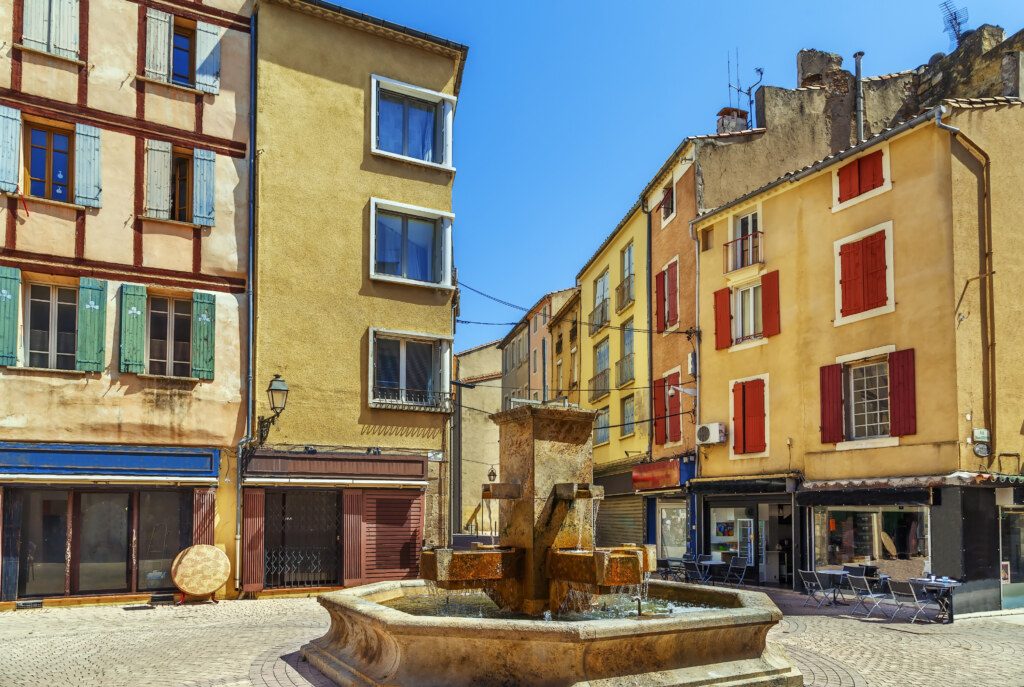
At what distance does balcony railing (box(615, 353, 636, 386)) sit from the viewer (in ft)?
95.7

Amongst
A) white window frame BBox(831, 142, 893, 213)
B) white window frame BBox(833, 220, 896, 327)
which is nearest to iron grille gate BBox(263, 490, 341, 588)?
white window frame BBox(833, 220, 896, 327)

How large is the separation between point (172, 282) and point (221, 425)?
2.84 meters

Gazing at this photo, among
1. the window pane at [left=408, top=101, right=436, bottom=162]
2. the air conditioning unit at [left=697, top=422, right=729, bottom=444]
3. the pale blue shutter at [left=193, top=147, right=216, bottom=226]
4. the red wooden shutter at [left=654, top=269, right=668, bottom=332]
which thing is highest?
the window pane at [left=408, top=101, right=436, bottom=162]

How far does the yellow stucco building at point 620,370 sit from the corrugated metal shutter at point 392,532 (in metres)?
9.77

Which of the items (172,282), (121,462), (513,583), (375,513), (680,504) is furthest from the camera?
(680,504)

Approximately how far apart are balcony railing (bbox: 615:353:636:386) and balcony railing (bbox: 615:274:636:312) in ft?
5.80

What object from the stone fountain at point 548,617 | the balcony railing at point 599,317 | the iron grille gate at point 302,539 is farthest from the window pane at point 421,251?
the balcony railing at point 599,317

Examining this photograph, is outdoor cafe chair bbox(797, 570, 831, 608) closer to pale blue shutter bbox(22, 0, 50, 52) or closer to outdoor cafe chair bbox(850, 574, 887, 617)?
outdoor cafe chair bbox(850, 574, 887, 617)

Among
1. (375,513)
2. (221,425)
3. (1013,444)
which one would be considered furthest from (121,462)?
(1013,444)

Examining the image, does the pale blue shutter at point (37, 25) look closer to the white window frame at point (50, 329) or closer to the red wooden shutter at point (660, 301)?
the white window frame at point (50, 329)

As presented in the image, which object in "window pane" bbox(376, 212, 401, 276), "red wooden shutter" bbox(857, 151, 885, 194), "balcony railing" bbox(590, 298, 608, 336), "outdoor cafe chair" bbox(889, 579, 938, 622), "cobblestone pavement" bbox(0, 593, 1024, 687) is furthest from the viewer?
"balcony railing" bbox(590, 298, 608, 336)

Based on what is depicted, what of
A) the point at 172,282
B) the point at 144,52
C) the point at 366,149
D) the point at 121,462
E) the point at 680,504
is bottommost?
the point at 680,504

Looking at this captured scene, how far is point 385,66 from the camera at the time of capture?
1975 cm

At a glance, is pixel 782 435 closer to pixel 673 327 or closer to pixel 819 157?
pixel 673 327
